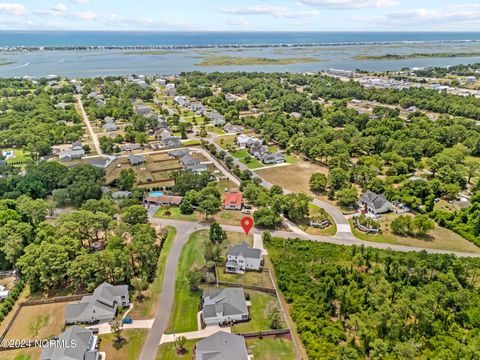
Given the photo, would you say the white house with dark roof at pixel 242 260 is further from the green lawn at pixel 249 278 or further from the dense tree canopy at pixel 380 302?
the dense tree canopy at pixel 380 302

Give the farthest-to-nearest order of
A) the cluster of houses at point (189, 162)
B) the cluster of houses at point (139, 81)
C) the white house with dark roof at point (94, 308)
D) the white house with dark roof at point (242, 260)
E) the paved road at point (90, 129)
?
the cluster of houses at point (139, 81) → the paved road at point (90, 129) → the cluster of houses at point (189, 162) → the white house with dark roof at point (242, 260) → the white house with dark roof at point (94, 308)

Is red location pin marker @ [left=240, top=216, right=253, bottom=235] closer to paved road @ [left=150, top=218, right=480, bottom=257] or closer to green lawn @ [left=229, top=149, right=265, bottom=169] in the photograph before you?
paved road @ [left=150, top=218, right=480, bottom=257]

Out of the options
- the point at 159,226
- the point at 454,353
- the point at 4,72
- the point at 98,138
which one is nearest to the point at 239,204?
the point at 159,226

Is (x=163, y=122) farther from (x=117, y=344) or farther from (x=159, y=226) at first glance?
(x=117, y=344)

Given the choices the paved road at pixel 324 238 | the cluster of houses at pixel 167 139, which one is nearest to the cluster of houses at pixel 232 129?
the cluster of houses at pixel 167 139

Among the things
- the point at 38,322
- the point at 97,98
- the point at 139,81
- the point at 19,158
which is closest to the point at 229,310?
the point at 38,322
